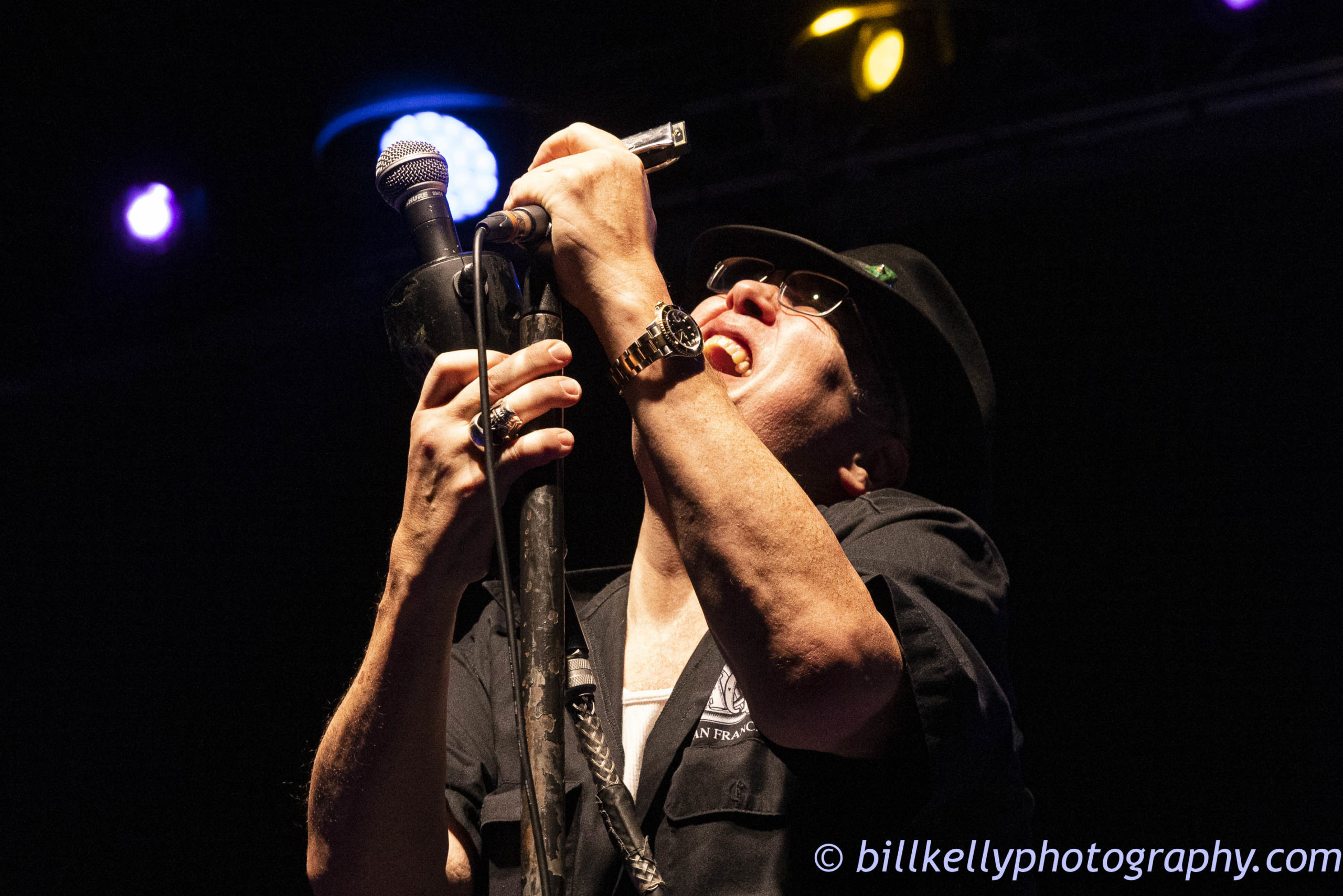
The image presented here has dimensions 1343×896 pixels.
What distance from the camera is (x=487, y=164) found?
10.8ft

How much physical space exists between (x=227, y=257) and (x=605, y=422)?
6.33 ft

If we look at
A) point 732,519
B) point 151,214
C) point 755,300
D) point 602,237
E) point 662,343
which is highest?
point 151,214

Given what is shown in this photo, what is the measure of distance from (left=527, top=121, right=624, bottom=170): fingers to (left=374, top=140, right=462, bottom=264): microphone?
5.5 inches

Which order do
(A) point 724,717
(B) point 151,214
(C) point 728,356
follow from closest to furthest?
1. (A) point 724,717
2. (C) point 728,356
3. (B) point 151,214

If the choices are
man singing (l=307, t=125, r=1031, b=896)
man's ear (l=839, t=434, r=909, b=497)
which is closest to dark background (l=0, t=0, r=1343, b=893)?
man's ear (l=839, t=434, r=909, b=497)

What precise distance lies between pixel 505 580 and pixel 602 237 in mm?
442

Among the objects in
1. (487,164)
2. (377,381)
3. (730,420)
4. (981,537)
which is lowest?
(981,537)

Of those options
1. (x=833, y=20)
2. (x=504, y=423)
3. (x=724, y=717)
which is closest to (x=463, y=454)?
(x=504, y=423)

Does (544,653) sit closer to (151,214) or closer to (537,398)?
(537,398)

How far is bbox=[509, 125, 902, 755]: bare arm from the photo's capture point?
112 centimetres

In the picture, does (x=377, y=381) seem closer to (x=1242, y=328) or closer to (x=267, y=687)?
(x=267, y=687)

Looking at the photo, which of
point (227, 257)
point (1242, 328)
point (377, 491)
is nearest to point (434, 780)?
point (377, 491)

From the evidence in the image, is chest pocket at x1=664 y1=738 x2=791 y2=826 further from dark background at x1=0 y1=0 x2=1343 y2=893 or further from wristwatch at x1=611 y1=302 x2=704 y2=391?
dark background at x1=0 y1=0 x2=1343 y2=893

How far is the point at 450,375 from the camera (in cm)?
119
